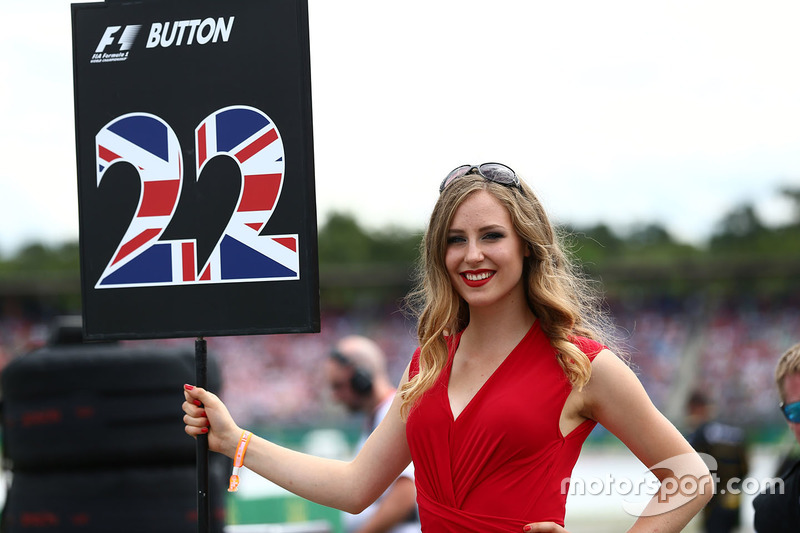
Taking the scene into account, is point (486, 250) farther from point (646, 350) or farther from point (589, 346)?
point (646, 350)

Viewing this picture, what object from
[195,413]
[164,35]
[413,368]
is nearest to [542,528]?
[413,368]

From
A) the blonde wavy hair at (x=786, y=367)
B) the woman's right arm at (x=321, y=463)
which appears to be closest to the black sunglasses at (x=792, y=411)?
the blonde wavy hair at (x=786, y=367)

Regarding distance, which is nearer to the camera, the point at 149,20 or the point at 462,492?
the point at 462,492

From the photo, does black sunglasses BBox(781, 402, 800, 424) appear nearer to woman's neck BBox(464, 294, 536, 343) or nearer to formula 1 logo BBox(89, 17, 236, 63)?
woman's neck BBox(464, 294, 536, 343)

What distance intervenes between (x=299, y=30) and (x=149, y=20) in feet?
1.43

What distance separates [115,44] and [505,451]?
153 centimetres

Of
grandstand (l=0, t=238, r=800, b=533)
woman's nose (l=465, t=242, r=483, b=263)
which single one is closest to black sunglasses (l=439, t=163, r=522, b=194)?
woman's nose (l=465, t=242, r=483, b=263)

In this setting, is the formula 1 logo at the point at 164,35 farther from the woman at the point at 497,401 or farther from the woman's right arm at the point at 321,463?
the woman's right arm at the point at 321,463

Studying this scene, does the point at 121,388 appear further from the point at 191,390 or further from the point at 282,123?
the point at 282,123

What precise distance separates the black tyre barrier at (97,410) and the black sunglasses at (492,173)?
1598 millimetres

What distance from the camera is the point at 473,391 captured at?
228cm

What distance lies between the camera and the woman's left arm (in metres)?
2.13

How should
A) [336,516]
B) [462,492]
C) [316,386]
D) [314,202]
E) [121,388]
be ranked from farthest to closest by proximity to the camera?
[316,386] → [336,516] → [121,388] → [314,202] → [462,492]

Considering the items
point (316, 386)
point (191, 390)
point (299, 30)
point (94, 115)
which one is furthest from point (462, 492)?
point (316, 386)
